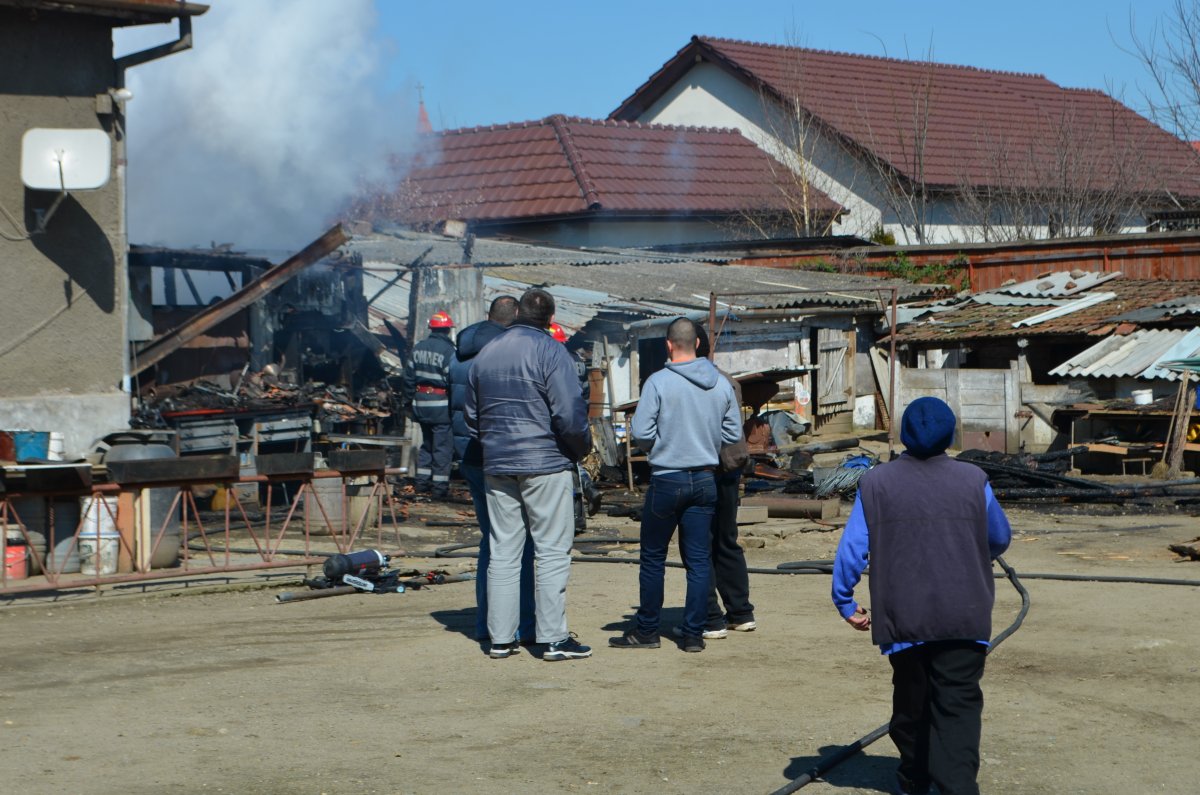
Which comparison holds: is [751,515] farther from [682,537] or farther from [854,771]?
[854,771]

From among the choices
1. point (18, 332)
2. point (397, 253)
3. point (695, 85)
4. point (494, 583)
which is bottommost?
point (494, 583)

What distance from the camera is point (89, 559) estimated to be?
9578 mm

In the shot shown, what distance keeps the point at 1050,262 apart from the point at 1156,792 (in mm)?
22000

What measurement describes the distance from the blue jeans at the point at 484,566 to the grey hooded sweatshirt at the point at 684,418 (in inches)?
33.2

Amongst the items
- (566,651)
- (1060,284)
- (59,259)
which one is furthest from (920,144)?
(566,651)

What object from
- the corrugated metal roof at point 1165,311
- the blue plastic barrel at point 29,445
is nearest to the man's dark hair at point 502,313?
the blue plastic barrel at point 29,445

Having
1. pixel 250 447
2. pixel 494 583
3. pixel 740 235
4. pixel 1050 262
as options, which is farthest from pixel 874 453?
pixel 494 583

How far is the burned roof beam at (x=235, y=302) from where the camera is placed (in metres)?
13.8

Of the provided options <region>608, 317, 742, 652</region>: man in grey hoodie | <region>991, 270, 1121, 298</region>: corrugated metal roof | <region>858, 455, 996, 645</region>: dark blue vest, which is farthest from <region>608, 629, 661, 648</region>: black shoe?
<region>991, 270, 1121, 298</region>: corrugated metal roof

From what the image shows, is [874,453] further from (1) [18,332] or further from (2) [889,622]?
(2) [889,622]

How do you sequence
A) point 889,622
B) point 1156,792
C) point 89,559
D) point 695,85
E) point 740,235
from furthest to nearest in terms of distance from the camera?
point 695,85 < point 740,235 < point 89,559 < point 1156,792 < point 889,622

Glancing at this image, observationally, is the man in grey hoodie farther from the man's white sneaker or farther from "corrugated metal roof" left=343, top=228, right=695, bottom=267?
"corrugated metal roof" left=343, top=228, right=695, bottom=267

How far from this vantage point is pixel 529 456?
21.3 ft

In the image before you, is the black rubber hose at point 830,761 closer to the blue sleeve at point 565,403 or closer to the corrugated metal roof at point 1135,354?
the blue sleeve at point 565,403
